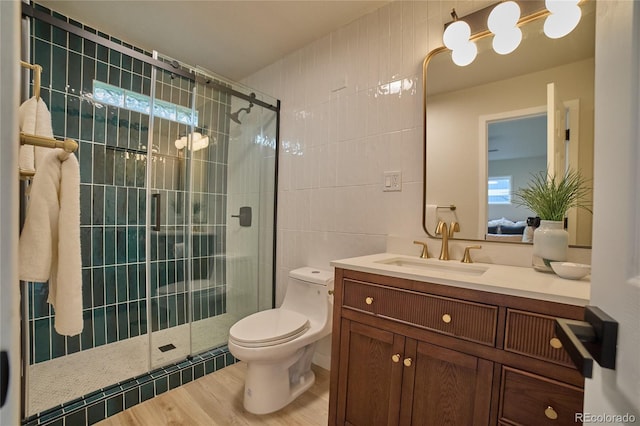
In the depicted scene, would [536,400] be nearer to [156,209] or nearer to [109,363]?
[156,209]

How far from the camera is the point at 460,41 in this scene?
56.1 inches

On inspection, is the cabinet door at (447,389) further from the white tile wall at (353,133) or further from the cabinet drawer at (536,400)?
the white tile wall at (353,133)

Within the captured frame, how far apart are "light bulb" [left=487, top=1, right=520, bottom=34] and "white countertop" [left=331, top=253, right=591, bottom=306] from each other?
1.15 metres

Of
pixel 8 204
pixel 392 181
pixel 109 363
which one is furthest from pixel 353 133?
pixel 109 363

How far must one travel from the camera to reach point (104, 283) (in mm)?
2125

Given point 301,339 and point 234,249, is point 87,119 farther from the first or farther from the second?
point 301,339

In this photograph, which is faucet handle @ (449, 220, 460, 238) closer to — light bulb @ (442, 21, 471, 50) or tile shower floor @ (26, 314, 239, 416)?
light bulb @ (442, 21, 471, 50)

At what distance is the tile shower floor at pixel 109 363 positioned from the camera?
1.54 m

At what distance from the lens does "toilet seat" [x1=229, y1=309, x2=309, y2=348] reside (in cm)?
146

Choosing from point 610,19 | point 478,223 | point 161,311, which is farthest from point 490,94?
point 161,311

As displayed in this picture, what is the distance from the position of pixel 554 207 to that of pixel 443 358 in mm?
789

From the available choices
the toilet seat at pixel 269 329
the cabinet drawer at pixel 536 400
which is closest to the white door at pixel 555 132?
the cabinet drawer at pixel 536 400

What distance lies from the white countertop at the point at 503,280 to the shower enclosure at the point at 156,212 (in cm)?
121

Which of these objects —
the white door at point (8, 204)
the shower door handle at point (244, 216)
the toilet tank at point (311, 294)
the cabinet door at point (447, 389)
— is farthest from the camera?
the shower door handle at point (244, 216)
